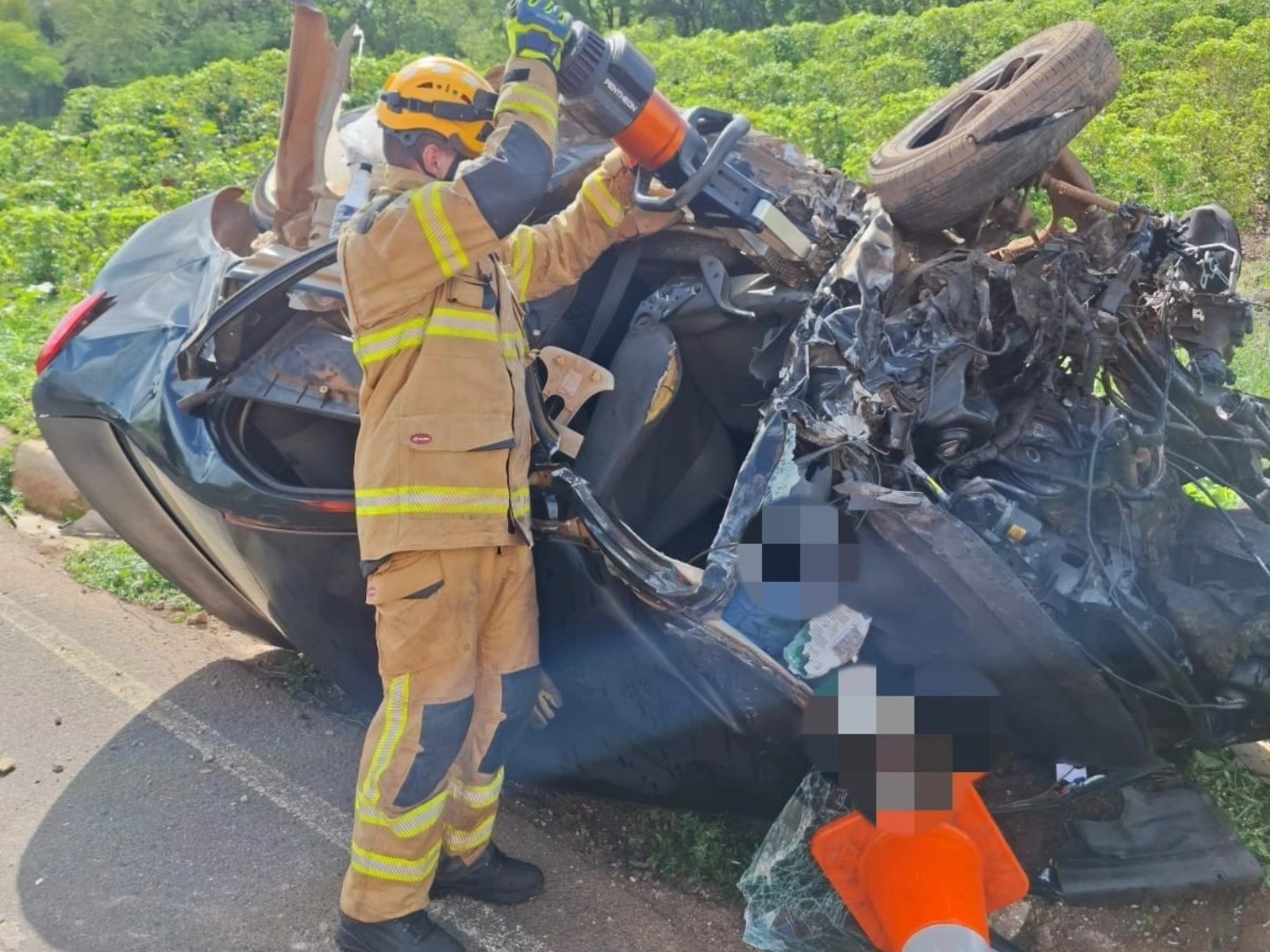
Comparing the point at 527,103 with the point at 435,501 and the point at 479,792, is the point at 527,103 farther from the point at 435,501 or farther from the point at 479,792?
the point at 479,792

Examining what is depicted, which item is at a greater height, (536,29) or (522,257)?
(536,29)

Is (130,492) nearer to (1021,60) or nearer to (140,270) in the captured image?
(140,270)

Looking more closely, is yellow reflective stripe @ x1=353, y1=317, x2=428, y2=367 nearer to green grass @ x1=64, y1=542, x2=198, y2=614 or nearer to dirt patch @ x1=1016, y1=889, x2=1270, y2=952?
dirt patch @ x1=1016, y1=889, x2=1270, y2=952

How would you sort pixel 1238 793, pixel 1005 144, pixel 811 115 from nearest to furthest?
pixel 1005 144 < pixel 1238 793 < pixel 811 115

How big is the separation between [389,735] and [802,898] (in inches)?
38.7

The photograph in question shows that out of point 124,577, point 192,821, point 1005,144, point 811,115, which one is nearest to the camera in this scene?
point 1005,144

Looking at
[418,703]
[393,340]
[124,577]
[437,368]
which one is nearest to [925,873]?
[418,703]

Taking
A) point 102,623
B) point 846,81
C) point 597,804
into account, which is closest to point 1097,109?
point 597,804

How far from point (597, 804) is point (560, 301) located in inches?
54.8

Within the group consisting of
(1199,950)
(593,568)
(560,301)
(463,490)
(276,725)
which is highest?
(560,301)

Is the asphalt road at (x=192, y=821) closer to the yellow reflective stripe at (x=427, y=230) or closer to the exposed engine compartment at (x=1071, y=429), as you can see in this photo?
the exposed engine compartment at (x=1071, y=429)

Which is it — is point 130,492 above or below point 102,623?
above

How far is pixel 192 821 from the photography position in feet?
10.7

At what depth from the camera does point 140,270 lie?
3.71 metres
